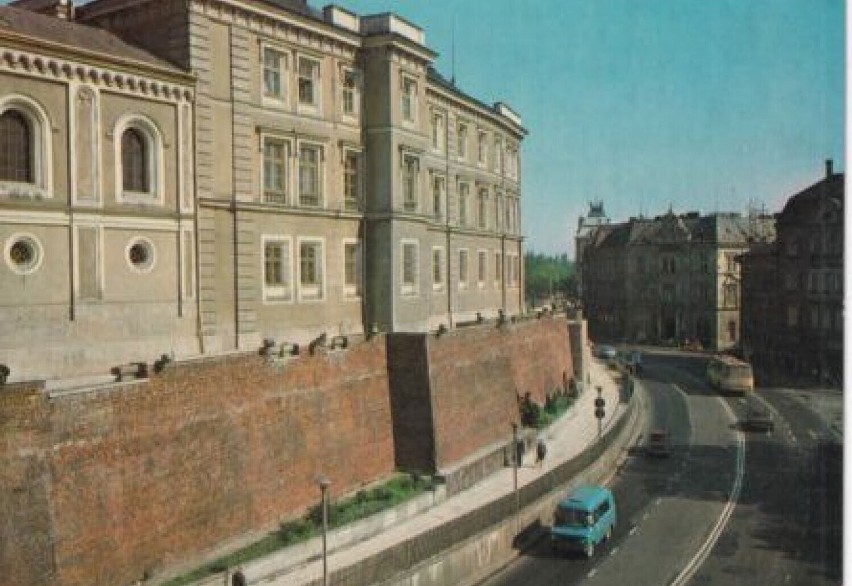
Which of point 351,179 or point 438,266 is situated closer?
point 351,179

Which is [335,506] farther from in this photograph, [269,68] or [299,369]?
[269,68]

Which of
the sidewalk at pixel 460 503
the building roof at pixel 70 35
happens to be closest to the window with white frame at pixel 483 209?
the sidewalk at pixel 460 503

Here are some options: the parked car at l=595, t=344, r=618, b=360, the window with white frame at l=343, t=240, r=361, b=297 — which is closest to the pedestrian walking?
the window with white frame at l=343, t=240, r=361, b=297

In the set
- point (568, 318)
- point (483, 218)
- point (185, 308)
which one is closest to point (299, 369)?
point (185, 308)

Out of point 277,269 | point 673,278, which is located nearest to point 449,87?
point 277,269

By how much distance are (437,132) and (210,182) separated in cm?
1583

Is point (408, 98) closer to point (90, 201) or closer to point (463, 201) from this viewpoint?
point (463, 201)

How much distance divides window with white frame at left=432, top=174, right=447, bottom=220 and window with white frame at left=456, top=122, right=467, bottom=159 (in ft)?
8.01

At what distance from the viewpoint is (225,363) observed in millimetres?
22469

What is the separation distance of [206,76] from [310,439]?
1154cm

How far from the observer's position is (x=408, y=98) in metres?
32.0

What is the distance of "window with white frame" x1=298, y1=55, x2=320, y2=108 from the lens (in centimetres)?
2853

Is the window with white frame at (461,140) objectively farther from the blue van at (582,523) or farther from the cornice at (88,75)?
the blue van at (582,523)

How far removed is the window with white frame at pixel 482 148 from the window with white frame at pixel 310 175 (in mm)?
15966
